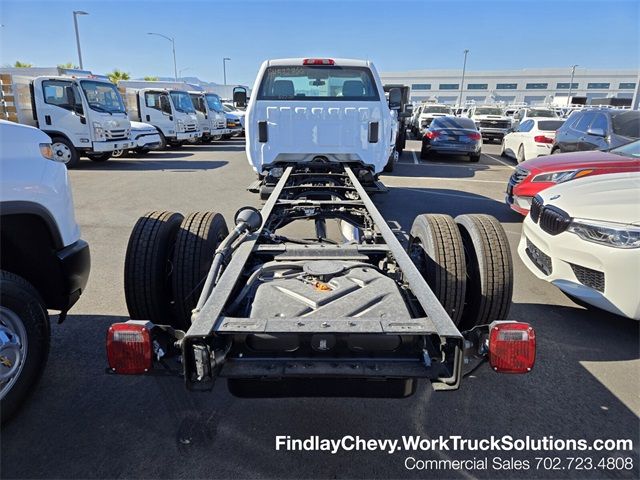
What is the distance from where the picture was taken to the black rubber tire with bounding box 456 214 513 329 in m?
2.85

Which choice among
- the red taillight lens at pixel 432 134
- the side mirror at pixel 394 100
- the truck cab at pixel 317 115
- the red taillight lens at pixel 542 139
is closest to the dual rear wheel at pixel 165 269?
the truck cab at pixel 317 115

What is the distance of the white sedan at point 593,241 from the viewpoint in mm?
3258

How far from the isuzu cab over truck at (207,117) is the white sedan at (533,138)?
1376 centimetres

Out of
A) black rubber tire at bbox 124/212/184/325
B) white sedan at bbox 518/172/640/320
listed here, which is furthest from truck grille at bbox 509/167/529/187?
black rubber tire at bbox 124/212/184/325

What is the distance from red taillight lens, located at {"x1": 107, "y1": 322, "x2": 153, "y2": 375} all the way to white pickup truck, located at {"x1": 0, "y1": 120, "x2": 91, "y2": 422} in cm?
87

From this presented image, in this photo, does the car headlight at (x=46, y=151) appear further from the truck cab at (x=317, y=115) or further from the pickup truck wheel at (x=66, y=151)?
the pickup truck wheel at (x=66, y=151)

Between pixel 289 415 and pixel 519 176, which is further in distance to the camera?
pixel 519 176

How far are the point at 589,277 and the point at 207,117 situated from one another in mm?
20379

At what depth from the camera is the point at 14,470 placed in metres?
2.16

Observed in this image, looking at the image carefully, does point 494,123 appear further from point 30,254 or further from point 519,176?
point 30,254

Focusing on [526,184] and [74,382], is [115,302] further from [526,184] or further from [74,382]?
[526,184]

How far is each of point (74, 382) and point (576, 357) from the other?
3.52 m

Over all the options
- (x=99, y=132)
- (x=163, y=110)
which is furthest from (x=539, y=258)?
(x=163, y=110)

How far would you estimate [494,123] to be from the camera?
71.5 ft
